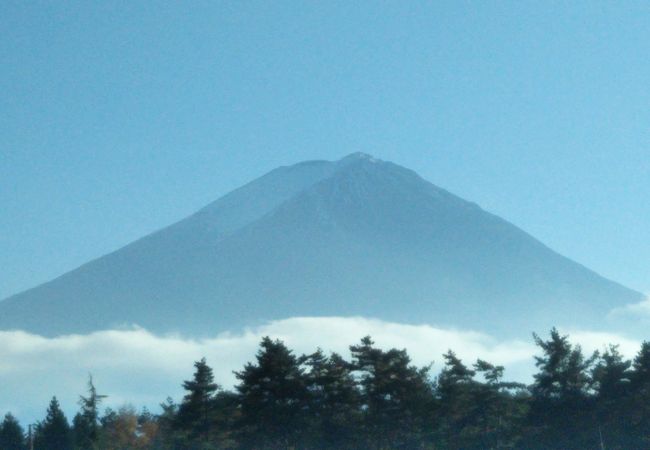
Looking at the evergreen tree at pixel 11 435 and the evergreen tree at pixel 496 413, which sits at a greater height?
the evergreen tree at pixel 11 435

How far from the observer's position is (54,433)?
5316 cm

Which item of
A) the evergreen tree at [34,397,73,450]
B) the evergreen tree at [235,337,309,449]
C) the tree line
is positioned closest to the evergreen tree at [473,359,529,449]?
the tree line

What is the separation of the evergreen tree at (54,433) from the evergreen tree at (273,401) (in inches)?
625

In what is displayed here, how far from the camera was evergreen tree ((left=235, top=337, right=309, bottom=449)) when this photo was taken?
39500 mm

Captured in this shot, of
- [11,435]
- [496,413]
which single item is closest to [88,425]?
[11,435]

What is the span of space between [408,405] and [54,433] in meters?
22.5

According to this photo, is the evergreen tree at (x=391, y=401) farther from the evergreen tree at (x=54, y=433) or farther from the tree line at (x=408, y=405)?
the evergreen tree at (x=54, y=433)

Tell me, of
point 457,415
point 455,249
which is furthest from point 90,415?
point 455,249

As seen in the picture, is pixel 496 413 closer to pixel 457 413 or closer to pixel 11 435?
pixel 457 413

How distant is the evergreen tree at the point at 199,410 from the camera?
1592 inches

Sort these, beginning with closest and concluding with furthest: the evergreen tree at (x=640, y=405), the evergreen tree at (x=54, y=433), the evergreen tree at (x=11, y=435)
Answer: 1. the evergreen tree at (x=640, y=405)
2. the evergreen tree at (x=54, y=433)
3. the evergreen tree at (x=11, y=435)

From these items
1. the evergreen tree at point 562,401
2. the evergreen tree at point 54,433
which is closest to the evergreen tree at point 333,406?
the evergreen tree at point 562,401

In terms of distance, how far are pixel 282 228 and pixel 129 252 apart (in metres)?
29.4

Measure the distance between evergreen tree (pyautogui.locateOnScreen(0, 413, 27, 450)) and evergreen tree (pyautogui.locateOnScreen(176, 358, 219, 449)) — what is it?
62.4 feet
